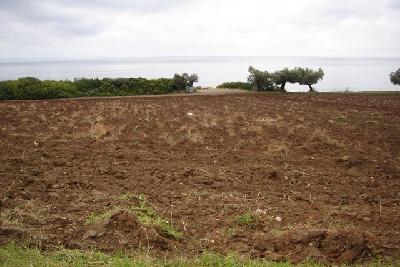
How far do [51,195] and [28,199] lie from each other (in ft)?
1.34

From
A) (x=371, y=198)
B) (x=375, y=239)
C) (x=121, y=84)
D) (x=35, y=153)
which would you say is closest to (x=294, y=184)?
(x=371, y=198)

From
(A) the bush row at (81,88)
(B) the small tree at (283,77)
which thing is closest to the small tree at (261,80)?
(B) the small tree at (283,77)

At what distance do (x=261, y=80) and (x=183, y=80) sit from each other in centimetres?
782

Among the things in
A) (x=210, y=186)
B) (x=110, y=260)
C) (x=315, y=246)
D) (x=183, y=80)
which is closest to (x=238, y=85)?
(x=183, y=80)

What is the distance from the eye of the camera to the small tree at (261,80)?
40125 mm

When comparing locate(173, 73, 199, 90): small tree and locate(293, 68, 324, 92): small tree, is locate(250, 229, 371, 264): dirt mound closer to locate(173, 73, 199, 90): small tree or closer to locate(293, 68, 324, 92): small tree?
locate(173, 73, 199, 90): small tree

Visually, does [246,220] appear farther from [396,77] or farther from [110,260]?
[396,77]

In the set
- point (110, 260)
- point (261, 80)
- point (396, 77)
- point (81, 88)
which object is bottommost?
point (110, 260)

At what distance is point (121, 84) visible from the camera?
120 feet

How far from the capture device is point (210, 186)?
340 inches

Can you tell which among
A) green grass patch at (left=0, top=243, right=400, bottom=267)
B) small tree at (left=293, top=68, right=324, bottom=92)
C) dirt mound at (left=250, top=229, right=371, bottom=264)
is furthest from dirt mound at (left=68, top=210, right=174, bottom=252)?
small tree at (left=293, top=68, right=324, bottom=92)

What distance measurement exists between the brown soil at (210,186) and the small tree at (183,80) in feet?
71.5

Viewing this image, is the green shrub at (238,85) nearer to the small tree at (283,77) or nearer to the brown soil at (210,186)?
the small tree at (283,77)

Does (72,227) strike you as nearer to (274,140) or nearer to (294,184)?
(294,184)
